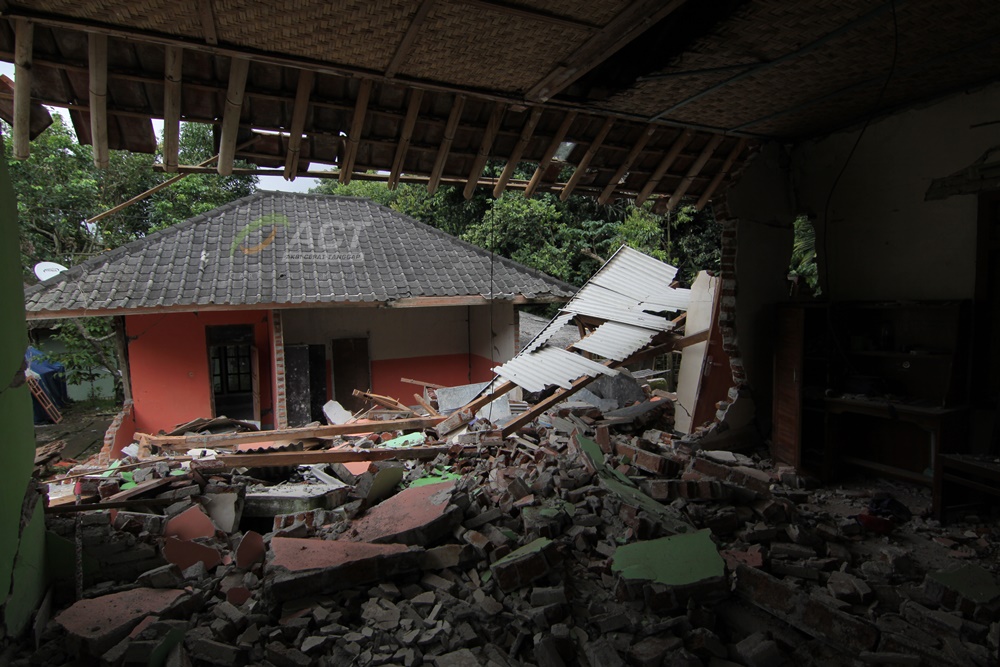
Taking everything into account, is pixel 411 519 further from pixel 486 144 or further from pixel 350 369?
pixel 350 369

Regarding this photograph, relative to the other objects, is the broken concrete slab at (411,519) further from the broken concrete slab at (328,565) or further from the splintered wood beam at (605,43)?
the splintered wood beam at (605,43)

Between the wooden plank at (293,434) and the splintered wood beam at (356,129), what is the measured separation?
361 cm

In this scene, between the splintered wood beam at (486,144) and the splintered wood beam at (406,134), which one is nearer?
the splintered wood beam at (406,134)

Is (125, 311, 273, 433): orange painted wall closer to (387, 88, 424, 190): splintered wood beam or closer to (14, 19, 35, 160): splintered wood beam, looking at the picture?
(387, 88, 424, 190): splintered wood beam

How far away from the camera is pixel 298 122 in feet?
11.9

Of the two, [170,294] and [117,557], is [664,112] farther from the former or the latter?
[170,294]

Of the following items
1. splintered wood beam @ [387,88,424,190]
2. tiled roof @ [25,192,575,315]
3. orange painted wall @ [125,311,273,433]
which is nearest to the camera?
splintered wood beam @ [387,88,424,190]

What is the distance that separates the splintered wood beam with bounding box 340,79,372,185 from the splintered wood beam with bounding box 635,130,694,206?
9.06 feet

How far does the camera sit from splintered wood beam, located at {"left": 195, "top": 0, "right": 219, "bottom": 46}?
2.55 meters

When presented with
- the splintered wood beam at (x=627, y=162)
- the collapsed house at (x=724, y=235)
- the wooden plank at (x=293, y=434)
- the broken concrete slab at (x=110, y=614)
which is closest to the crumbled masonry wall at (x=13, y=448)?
the collapsed house at (x=724, y=235)

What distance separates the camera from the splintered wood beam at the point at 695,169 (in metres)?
5.01

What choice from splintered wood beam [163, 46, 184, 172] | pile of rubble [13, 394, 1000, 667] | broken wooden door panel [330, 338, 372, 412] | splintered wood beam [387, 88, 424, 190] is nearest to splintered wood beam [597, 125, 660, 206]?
splintered wood beam [387, 88, 424, 190]

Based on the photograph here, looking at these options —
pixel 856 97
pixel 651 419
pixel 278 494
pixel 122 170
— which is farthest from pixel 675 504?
pixel 122 170

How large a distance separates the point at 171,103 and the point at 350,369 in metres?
8.22
